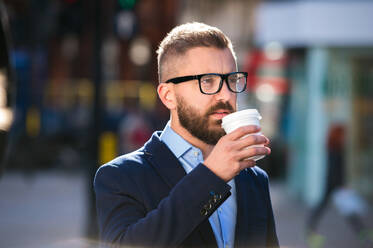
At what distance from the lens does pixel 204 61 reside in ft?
6.84

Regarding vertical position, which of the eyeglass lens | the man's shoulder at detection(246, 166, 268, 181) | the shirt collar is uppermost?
the eyeglass lens

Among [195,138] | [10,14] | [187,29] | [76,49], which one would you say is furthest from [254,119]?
[76,49]

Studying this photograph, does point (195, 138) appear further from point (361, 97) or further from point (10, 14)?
point (10, 14)

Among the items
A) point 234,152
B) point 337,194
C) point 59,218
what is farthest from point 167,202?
point 59,218

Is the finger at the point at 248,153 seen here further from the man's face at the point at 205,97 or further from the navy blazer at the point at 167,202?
the man's face at the point at 205,97

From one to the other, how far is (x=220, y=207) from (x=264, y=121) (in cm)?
1853

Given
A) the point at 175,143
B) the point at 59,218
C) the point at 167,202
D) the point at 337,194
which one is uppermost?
the point at 175,143

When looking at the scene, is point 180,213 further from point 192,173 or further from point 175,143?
point 175,143

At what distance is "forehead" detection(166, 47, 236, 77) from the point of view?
208cm

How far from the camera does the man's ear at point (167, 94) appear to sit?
2.19 m

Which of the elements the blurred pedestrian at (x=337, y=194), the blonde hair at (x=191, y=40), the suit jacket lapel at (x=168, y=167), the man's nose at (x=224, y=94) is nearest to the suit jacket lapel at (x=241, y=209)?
the suit jacket lapel at (x=168, y=167)

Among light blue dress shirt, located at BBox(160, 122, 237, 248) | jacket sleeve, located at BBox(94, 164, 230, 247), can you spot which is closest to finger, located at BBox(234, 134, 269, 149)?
jacket sleeve, located at BBox(94, 164, 230, 247)

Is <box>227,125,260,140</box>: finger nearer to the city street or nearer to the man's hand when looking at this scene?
the man's hand

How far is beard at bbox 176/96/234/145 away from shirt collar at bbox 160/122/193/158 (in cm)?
5
